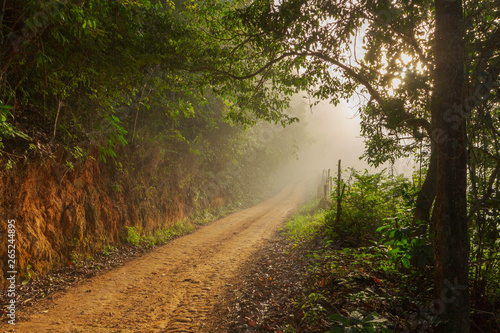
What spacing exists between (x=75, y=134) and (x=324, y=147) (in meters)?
70.9

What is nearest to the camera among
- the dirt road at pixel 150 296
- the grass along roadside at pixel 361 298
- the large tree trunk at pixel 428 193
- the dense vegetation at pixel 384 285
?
the grass along roadside at pixel 361 298

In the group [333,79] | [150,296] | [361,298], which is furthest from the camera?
[333,79]

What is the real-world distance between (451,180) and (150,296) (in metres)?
5.51

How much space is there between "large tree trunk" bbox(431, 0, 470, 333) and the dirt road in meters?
3.57

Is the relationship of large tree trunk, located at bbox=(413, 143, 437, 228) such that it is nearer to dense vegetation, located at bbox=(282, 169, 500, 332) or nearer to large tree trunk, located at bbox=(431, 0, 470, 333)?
dense vegetation, located at bbox=(282, 169, 500, 332)

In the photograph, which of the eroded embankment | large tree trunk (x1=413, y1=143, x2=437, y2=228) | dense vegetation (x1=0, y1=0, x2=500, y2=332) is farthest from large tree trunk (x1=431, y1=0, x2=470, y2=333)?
the eroded embankment

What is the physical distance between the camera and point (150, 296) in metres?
5.16

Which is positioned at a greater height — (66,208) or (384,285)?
(66,208)

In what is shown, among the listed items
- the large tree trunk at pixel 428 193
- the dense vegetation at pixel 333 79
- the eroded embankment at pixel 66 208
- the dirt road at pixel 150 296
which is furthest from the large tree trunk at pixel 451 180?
the eroded embankment at pixel 66 208

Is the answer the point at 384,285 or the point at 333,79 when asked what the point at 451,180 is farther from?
the point at 333,79

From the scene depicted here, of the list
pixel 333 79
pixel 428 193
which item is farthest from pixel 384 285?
pixel 333 79

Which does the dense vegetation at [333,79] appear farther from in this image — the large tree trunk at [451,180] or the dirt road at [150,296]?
the dirt road at [150,296]

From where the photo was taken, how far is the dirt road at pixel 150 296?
411cm

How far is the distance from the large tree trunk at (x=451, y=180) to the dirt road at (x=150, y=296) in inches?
140
